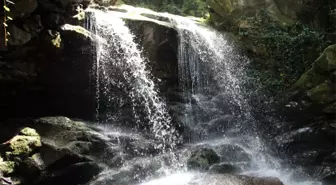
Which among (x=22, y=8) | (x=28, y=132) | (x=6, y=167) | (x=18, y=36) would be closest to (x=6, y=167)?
(x=6, y=167)

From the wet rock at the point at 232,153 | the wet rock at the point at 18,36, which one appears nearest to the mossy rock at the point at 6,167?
the wet rock at the point at 18,36

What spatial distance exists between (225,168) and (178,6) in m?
14.7

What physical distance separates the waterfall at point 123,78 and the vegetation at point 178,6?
8.42 metres

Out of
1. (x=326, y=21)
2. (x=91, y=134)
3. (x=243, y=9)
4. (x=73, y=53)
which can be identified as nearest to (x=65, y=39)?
(x=73, y=53)

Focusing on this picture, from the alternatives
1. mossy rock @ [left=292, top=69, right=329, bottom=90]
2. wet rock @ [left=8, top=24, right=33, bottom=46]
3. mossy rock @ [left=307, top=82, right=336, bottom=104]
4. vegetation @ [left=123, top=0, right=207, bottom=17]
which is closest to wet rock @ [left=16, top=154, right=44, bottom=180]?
wet rock @ [left=8, top=24, right=33, bottom=46]

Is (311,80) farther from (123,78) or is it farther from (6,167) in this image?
(6,167)

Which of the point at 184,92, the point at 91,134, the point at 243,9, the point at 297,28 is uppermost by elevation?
the point at 243,9

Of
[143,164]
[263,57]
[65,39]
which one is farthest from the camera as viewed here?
[263,57]

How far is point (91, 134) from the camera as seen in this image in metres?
8.38

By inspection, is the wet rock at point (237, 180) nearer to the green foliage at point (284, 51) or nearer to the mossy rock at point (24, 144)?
the mossy rock at point (24, 144)

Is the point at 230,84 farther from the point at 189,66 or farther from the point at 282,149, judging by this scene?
the point at 282,149

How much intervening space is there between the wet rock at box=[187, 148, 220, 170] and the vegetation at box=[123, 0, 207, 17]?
12.4 meters

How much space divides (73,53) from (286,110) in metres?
6.72

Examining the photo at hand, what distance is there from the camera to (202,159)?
7.95m
